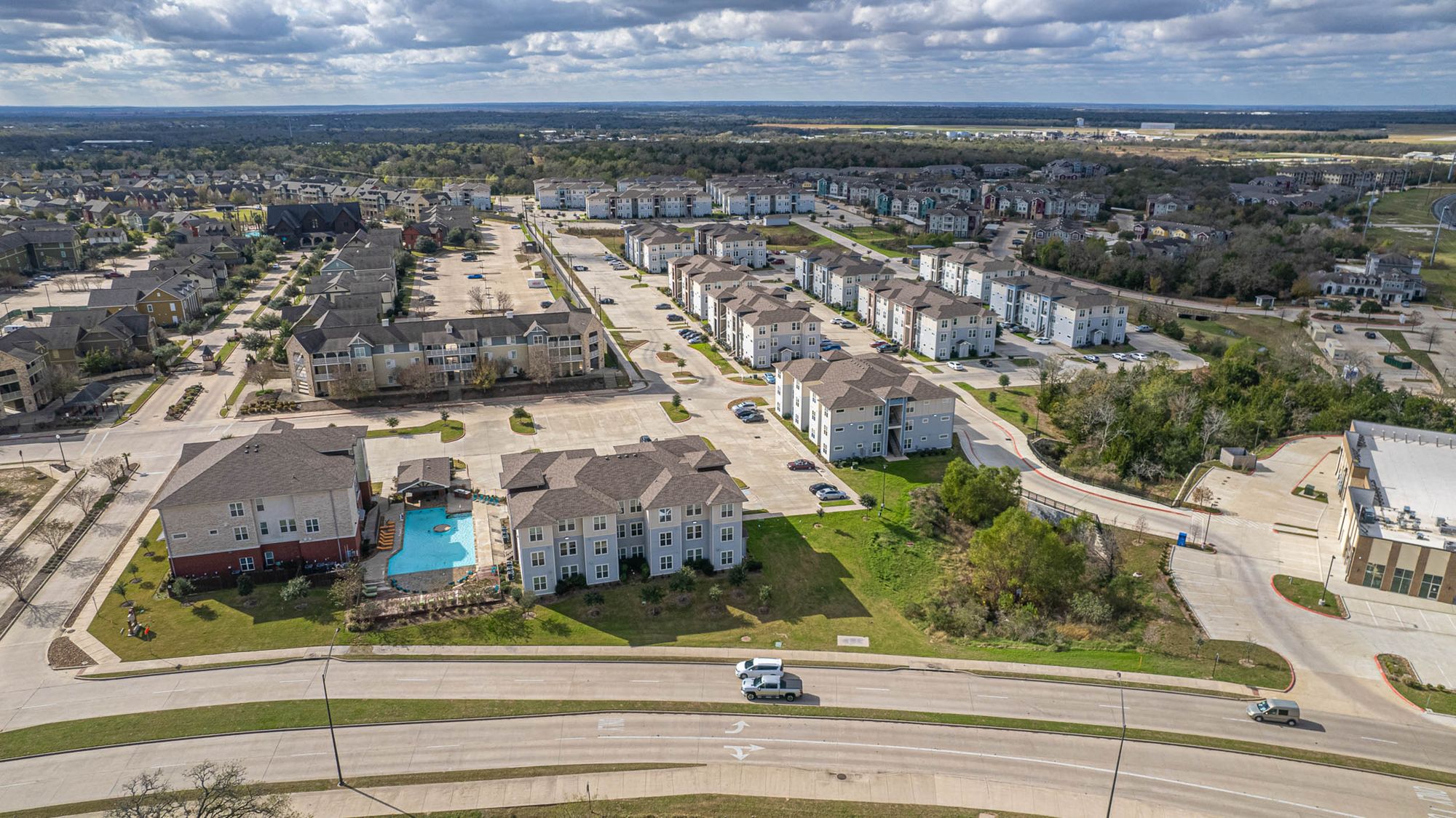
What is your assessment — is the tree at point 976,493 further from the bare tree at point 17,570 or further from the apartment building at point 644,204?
the apartment building at point 644,204

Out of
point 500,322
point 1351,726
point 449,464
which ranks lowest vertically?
point 1351,726

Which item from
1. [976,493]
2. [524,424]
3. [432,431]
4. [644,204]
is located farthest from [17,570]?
[644,204]

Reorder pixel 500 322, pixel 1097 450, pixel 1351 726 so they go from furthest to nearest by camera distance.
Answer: pixel 500 322 → pixel 1097 450 → pixel 1351 726

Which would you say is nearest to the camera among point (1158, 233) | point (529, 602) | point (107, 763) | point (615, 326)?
point (107, 763)

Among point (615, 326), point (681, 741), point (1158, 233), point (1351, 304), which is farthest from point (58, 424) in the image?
point (1158, 233)

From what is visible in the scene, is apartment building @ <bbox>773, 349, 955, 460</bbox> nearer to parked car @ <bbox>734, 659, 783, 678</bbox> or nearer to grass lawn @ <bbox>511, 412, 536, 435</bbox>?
grass lawn @ <bbox>511, 412, 536, 435</bbox>

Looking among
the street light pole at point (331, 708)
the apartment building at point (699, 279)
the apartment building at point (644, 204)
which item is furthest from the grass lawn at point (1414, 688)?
the apartment building at point (644, 204)

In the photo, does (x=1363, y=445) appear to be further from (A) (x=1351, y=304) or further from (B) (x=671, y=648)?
(A) (x=1351, y=304)
